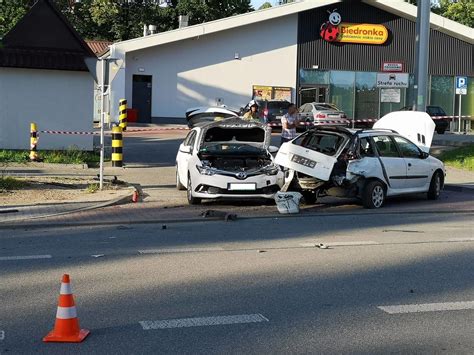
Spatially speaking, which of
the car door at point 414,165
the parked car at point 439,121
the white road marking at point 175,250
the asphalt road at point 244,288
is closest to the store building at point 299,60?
the parked car at point 439,121

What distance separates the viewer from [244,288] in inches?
281

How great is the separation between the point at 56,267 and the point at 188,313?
259 cm

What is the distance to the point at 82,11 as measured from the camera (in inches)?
2258

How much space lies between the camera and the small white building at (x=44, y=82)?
858 inches

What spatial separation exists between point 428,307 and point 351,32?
39.5 meters

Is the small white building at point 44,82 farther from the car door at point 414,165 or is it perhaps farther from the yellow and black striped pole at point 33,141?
the car door at point 414,165

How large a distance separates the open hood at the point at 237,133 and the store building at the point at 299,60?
25006mm

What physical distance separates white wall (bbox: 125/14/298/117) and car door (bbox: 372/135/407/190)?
91.4 feet

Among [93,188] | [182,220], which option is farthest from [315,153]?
[93,188]

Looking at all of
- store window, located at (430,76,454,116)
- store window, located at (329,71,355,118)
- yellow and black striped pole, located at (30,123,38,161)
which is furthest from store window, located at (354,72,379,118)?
yellow and black striped pole, located at (30,123,38,161)

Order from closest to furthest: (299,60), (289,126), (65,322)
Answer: (65,322), (289,126), (299,60)

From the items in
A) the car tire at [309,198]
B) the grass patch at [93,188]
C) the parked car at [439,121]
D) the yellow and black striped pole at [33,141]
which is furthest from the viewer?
the parked car at [439,121]

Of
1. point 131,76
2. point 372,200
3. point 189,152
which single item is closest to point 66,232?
point 189,152

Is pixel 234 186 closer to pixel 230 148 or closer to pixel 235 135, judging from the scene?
pixel 230 148
